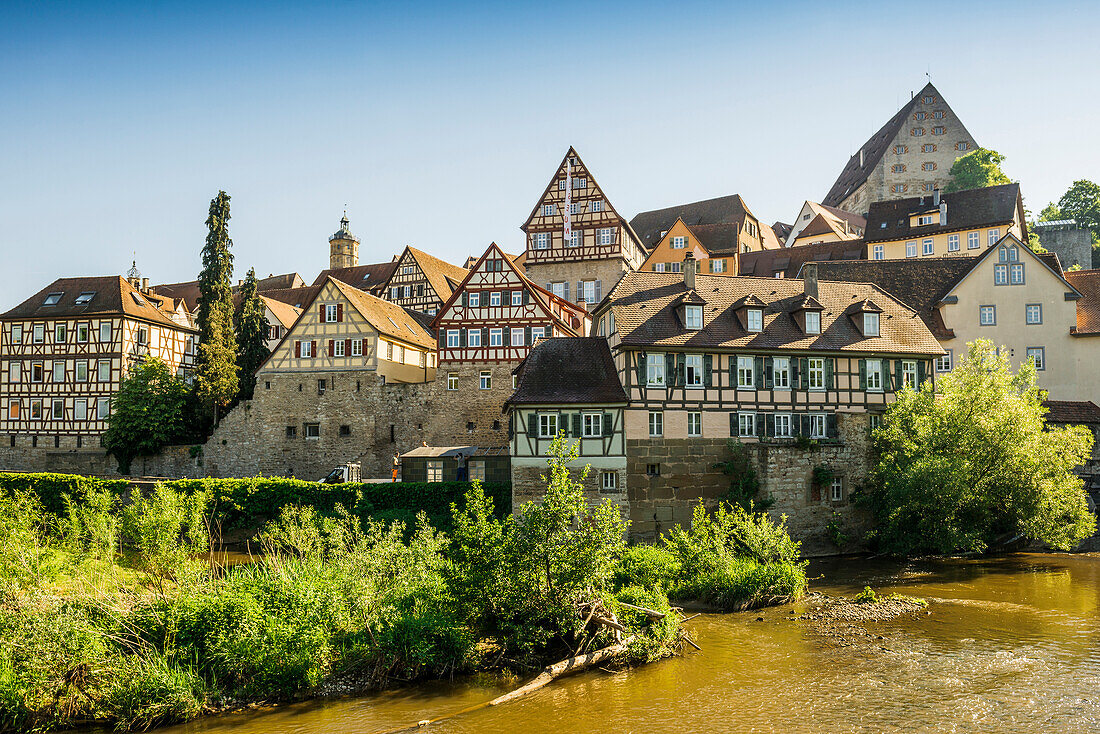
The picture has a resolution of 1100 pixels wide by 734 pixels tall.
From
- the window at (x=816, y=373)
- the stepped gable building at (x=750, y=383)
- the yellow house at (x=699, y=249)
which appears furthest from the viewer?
the yellow house at (x=699, y=249)

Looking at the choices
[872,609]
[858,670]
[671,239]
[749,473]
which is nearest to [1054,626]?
[872,609]

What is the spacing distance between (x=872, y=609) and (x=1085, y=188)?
5191cm

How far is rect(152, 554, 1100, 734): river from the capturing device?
12828 mm

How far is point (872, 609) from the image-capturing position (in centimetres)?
1939

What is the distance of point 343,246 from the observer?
73.6 meters

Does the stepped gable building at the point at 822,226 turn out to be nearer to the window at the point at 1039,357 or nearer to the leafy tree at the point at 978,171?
the leafy tree at the point at 978,171

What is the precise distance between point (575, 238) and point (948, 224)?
20687 millimetres

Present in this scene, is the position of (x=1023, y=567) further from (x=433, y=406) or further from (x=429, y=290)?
(x=429, y=290)

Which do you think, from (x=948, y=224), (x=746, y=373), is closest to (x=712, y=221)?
(x=948, y=224)

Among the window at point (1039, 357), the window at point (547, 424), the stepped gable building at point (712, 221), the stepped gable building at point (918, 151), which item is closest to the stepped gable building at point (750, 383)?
the window at point (547, 424)

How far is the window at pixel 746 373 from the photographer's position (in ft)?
88.9

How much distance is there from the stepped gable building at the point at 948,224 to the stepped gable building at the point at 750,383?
19776mm

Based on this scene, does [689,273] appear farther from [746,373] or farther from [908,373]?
[908,373]

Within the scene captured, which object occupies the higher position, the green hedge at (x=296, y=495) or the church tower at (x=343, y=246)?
the church tower at (x=343, y=246)
